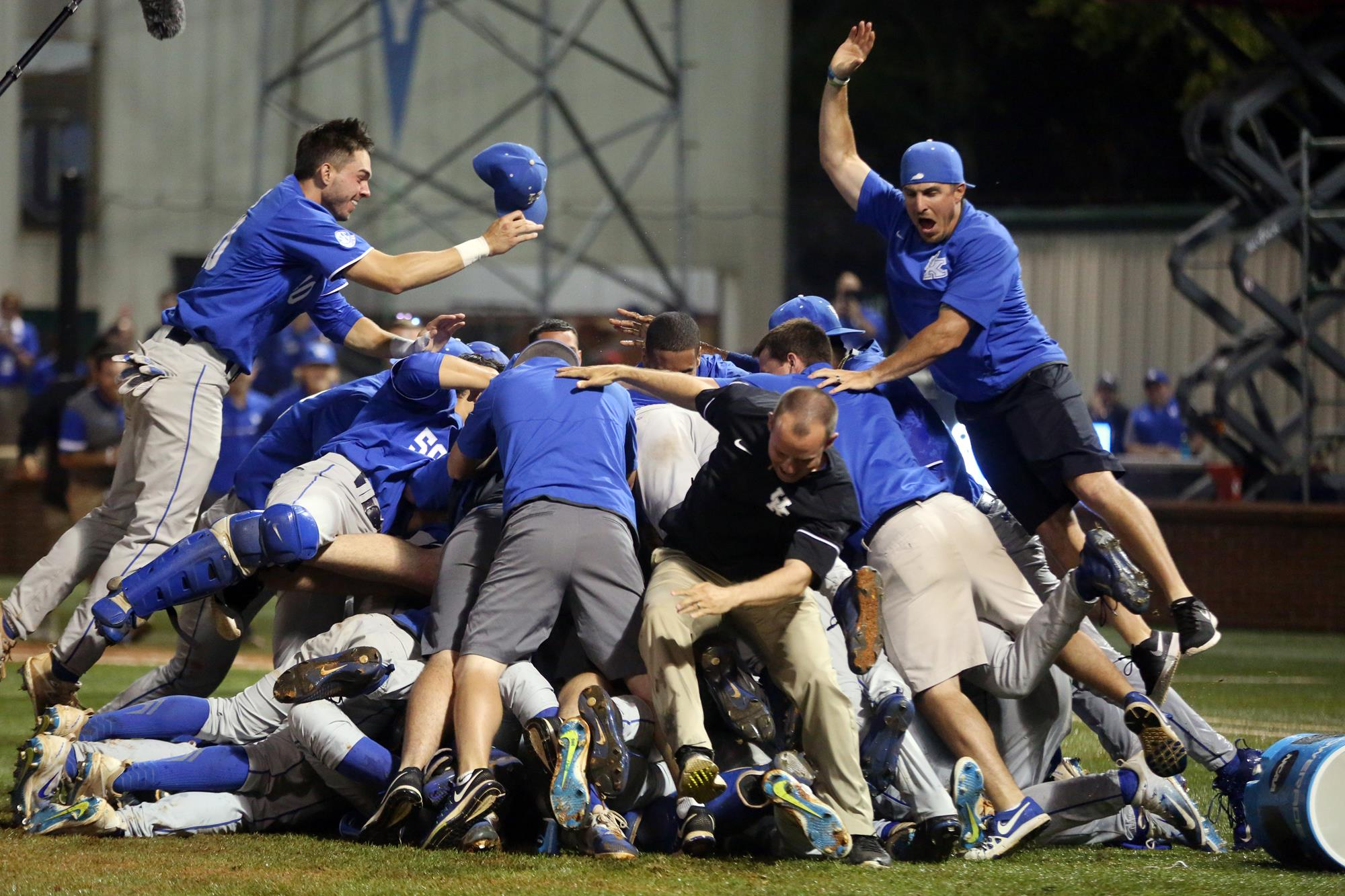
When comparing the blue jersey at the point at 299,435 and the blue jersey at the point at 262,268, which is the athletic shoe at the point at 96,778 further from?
the blue jersey at the point at 262,268

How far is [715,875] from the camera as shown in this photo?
16.3ft

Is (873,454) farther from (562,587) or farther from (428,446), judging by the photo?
(428,446)

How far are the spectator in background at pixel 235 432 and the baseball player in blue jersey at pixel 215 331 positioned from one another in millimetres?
4766

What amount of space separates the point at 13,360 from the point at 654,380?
1507cm

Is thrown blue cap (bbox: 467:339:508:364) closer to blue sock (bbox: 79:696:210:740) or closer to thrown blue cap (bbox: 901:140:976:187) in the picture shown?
thrown blue cap (bbox: 901:140:976:187)

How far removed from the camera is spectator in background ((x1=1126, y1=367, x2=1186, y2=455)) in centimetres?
1834

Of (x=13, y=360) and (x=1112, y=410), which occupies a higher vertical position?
(x=13, y=360)

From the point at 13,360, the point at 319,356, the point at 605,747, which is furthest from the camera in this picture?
the point at 13,360

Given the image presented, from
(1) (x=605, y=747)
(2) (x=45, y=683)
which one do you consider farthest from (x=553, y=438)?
(2) (x=45, y=683)

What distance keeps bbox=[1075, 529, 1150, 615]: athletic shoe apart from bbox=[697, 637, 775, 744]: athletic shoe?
112 centimetres

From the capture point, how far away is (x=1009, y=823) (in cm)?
545

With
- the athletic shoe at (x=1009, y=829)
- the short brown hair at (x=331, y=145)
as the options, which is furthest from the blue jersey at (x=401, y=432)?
the athletic shoe at (x=1009, y=829)

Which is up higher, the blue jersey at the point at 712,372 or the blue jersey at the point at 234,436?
the blue jersey at the point at 712,372

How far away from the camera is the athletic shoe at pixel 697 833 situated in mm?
5188
